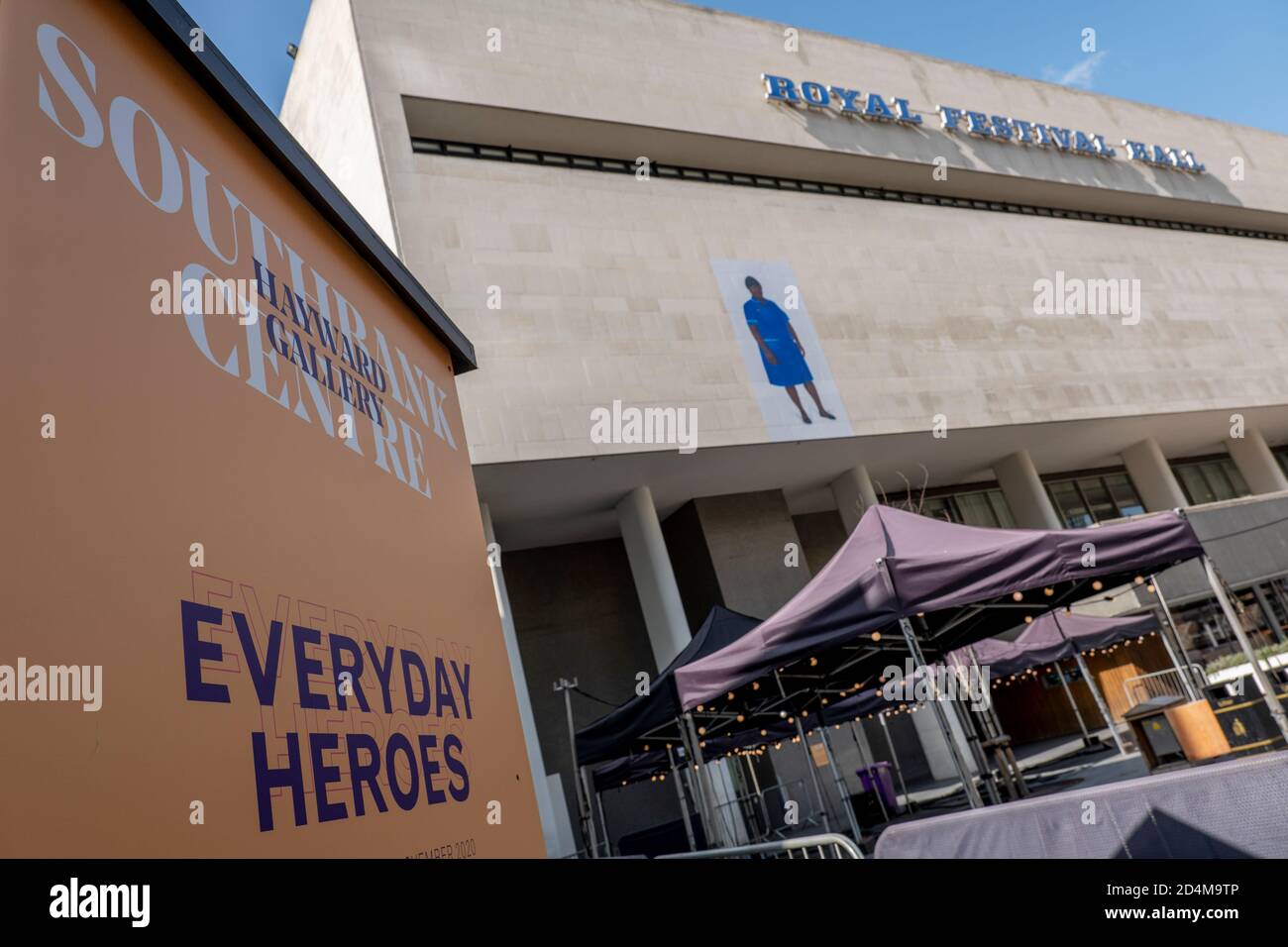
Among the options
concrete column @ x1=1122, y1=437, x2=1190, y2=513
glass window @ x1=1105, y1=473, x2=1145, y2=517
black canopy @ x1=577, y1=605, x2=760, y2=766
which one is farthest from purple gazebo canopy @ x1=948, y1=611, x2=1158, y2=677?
glass window @ x1=1105, y1=473, x2=1145, y2=517

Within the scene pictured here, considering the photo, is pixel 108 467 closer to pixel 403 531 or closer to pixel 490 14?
pixel 403 531

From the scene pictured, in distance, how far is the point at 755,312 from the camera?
20016 mm

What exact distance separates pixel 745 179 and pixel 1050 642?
1374 centimetres

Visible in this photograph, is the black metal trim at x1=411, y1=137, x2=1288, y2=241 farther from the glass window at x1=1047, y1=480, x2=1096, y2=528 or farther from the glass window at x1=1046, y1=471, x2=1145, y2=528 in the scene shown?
the glass window at x1=1047, y1=480, x2=1096, y2=528

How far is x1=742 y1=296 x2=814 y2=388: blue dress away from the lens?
19609mm

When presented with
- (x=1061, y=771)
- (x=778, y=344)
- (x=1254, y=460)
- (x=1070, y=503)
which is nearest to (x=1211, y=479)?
(x=1254, y=460)

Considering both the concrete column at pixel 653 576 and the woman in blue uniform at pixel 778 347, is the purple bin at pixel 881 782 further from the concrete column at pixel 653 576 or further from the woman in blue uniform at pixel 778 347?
the woman in blue uniform at pixel 778 347

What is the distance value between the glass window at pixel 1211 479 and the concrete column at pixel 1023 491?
9.78 m

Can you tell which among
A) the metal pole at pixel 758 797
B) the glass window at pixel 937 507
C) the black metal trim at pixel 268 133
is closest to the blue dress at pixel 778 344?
the metal pole at pixel 758 797

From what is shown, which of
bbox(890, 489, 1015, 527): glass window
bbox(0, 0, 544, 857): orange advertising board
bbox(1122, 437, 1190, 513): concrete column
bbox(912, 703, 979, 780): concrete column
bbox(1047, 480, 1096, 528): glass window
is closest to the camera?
bbox(0, 0, 544, 857): orange advertising board

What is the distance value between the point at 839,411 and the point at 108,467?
61.9ft

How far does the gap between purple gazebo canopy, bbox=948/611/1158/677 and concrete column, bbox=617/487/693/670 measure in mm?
6238

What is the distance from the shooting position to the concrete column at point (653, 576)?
19.4 m
